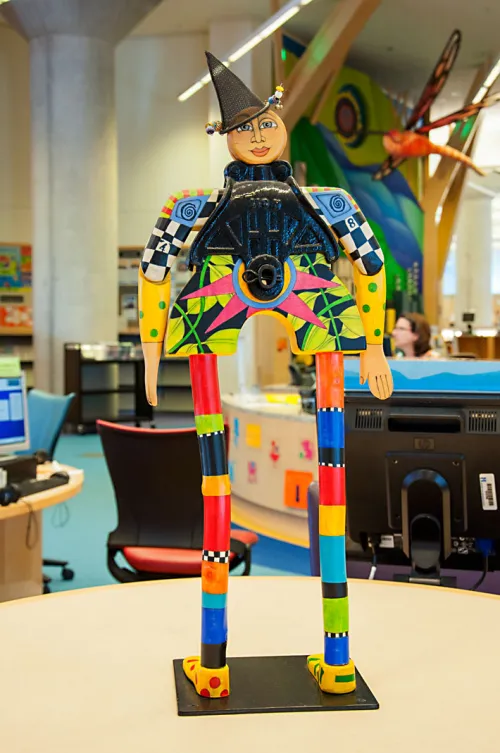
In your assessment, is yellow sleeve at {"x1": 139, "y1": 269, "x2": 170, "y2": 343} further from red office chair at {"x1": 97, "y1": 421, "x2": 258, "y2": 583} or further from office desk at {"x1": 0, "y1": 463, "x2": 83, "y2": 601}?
office desk at {"x1": 0, "y1": 463, "x2": 83, "y2": 601}

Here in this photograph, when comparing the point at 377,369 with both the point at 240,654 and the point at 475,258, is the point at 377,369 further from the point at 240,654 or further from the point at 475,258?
the point at 475,258

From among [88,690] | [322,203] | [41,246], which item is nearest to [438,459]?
[322,203]

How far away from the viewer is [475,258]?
2498 centimetres

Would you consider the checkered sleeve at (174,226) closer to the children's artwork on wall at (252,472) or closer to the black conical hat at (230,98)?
the black conical hat at (230,98)

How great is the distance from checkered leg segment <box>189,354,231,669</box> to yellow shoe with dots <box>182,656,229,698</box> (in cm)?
4

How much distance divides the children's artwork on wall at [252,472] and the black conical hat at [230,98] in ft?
14.8

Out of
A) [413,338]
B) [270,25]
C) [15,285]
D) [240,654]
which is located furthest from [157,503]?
[15,285]

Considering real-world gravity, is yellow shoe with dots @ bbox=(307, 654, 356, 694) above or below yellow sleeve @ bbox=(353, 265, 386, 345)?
below

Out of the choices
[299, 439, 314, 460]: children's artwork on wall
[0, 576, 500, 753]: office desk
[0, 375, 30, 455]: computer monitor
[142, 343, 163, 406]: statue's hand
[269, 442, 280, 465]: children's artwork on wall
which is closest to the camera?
[0, 576, 500, 753]: office desk

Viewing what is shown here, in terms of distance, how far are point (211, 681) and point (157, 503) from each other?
2.13 meters

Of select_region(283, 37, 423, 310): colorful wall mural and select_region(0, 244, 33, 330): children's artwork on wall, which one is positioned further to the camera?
select_region(283, 37, 423, 310): colorful wall mural

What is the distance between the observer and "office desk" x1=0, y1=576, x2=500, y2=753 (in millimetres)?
1106

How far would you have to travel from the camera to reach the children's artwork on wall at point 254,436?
565 cm

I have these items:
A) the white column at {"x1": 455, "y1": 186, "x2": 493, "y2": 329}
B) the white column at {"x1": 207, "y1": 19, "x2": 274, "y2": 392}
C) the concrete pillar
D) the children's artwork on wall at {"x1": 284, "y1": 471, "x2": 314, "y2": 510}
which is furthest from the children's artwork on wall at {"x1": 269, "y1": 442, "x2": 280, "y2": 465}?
the white column at {"x1": 455, "y1": 186, "x2": 493, "y2": 329}
